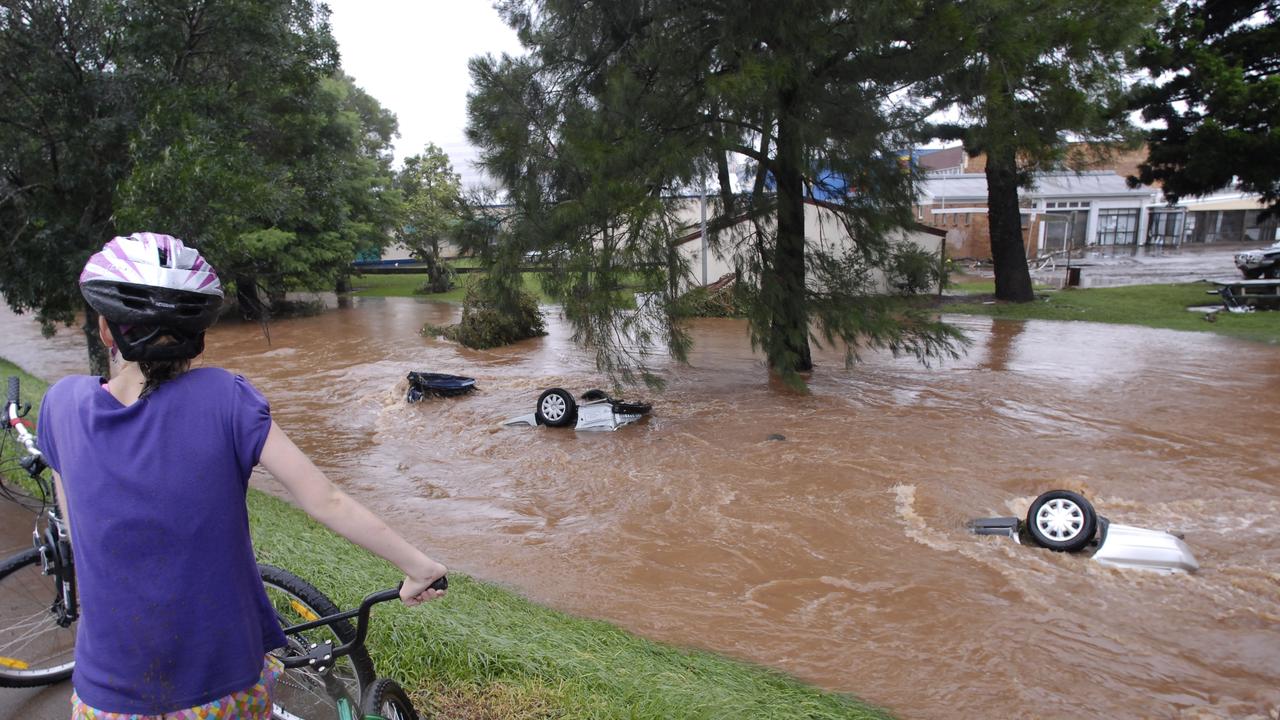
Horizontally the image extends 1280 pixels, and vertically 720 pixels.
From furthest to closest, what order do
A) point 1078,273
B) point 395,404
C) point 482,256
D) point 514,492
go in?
point 1078,273, point 395,404, point 482,256, point 514,492

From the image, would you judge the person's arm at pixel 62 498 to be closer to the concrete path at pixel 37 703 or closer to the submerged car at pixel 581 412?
the concrete path at pixel 37 703

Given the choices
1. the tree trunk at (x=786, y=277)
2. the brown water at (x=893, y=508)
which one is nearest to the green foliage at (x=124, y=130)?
the brown water at (x=893, y=508)

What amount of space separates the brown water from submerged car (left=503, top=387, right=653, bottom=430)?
306 millimetres

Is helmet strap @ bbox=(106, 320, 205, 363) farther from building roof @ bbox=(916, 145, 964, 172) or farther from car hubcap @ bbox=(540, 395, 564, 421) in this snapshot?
building roof @ bbox=(916, 145, 964, 172)

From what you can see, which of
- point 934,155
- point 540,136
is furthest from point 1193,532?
point 934,155

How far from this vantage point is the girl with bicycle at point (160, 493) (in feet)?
5.84

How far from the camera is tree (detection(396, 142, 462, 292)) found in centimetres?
3312

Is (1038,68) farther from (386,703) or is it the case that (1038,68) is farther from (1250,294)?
(1250,294)

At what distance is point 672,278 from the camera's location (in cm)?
1067

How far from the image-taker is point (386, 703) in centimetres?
250

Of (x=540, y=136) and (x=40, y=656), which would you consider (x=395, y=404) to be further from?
(x=40, y=656)

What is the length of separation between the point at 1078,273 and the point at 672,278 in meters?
20.7

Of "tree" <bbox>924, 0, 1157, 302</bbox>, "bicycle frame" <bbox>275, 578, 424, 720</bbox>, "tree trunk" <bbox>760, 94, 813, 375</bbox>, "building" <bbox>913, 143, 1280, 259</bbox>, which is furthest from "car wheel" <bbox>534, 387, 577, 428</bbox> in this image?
"building" <bbox>913, 143, 1280, 259</bbox>

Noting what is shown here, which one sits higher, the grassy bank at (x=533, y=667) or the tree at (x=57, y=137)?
the tree at (x=57, y=137)
